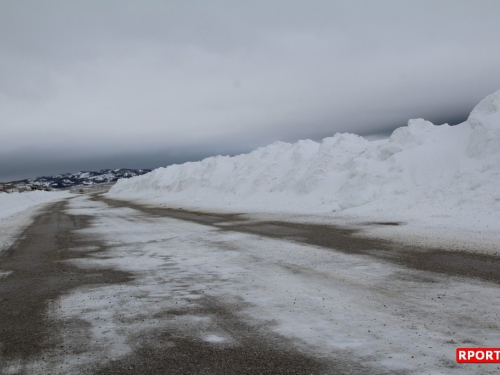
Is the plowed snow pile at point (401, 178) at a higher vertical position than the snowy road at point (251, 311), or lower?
higher

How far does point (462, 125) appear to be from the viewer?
22.5 meters

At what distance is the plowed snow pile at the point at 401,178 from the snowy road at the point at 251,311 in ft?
23.0

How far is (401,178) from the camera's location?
21359mm

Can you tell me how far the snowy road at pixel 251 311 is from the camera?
3926mm

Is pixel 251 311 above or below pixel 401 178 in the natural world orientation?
below

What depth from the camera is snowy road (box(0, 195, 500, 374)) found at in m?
3.93

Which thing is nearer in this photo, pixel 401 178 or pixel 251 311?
pixel 251 311

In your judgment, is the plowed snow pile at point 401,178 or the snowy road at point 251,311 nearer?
the snowy road at point 251,311

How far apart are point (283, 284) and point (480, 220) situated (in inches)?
401

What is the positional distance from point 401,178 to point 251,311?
60.5 ft

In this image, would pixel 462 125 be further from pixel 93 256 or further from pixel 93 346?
pixel 93 346

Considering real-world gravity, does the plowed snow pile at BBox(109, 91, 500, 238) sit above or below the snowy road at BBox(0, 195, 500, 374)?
above

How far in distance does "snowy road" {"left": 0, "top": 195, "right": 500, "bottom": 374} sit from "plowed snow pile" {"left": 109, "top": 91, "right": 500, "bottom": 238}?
702 cm

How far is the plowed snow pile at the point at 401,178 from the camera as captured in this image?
16.0 metres
